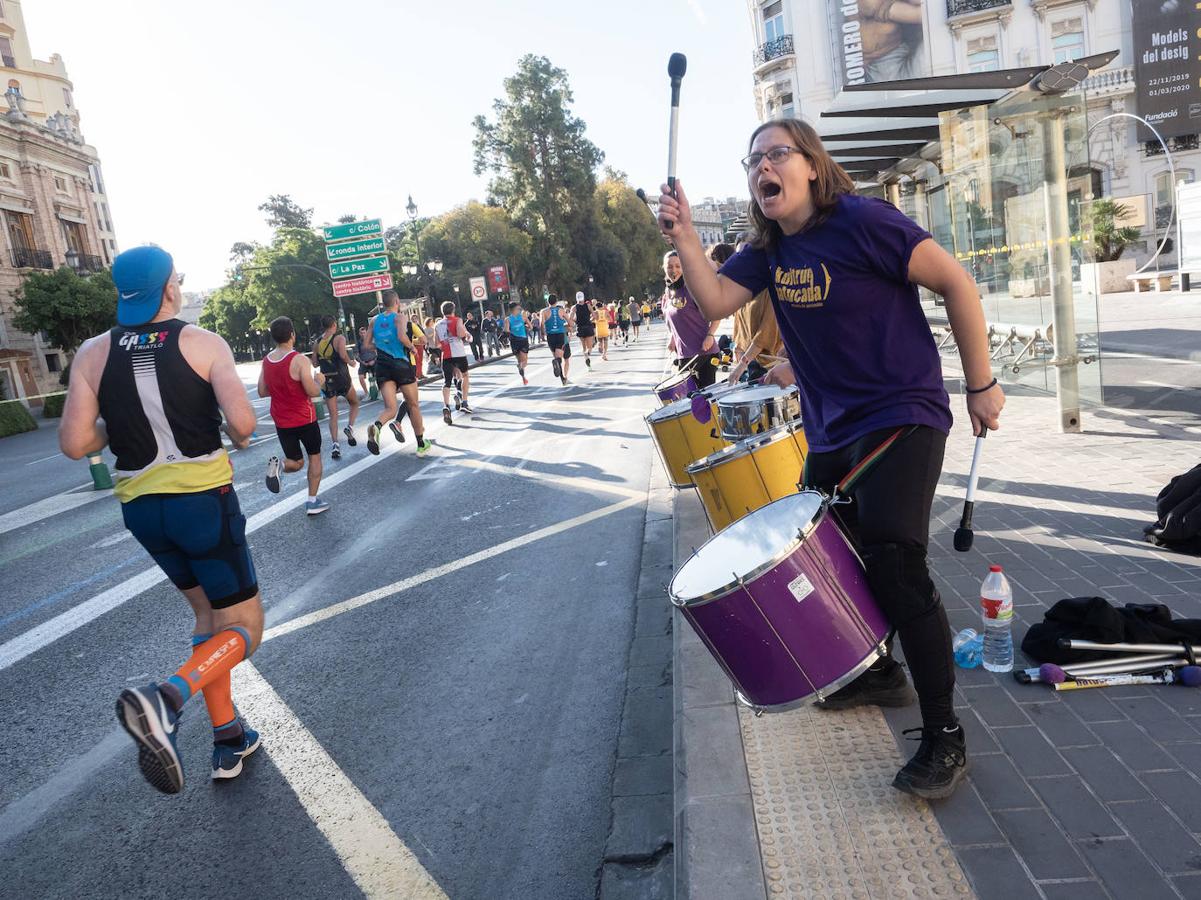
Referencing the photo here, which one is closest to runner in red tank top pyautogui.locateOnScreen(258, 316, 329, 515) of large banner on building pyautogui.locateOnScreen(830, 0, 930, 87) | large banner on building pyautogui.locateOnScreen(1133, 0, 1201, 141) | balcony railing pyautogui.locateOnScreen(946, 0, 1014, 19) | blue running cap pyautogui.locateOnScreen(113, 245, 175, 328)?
blue running cap pyautogui.locateOnScreen(113, 245, 175, 328)

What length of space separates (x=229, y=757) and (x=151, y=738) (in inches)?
33.1

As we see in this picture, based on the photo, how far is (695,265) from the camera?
2832 millimetres

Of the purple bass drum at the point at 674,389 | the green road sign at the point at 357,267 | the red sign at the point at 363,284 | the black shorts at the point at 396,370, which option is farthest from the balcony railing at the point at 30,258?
the purple bass drum at the point at 674,389

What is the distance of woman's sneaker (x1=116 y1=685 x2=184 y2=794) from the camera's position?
2824 mm

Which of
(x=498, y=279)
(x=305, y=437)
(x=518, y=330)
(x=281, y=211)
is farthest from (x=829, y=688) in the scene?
(x=281, y=211)

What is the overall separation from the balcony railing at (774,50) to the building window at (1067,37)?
40.0ft

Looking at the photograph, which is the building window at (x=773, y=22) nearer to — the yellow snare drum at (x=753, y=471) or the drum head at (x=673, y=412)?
the drum head at (x=673, y=412)

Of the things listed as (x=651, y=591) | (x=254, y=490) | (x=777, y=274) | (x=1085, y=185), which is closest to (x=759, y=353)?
(x=651, y=591)

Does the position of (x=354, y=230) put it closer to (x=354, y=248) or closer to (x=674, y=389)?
(x=354, y=248)

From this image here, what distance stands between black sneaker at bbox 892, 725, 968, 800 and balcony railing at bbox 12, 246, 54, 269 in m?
52.9

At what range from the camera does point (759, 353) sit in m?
5.36

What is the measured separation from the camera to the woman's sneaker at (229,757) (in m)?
3.57

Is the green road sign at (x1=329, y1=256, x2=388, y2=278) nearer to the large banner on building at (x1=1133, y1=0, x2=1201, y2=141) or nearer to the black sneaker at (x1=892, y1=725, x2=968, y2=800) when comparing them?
the large banner on building at (x1=1133, y1=0, x2=1201, y2=141)

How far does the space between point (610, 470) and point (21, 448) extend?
56.0 feet
